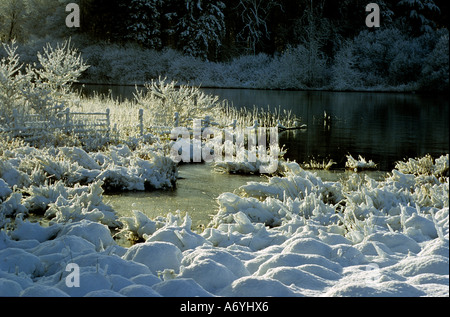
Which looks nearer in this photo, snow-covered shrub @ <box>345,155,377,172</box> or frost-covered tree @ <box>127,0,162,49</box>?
snow-covered shrub @ <box>345,155,377,172</box>

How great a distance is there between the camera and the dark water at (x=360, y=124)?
657 inches

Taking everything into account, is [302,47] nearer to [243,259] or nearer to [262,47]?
[262,47]

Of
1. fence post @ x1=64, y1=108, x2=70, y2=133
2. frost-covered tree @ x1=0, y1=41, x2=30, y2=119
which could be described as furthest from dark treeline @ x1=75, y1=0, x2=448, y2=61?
fence post @ x1=64, y1=108, x2=70, y2=133

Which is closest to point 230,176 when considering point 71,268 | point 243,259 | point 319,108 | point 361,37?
point 243,259

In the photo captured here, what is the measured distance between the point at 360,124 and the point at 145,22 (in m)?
23.7

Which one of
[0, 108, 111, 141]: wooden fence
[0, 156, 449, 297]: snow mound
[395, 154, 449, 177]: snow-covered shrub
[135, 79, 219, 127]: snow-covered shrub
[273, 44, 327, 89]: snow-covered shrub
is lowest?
[0, 156, 449, 297]: snow mound

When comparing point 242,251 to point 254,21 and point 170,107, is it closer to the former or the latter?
point 170,107

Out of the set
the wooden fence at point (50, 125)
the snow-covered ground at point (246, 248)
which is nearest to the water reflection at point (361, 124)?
the snow-covered ground at point (246, 248)

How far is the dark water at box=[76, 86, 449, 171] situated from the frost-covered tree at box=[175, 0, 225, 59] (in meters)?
5.87

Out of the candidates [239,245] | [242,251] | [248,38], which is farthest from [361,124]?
[248,38]

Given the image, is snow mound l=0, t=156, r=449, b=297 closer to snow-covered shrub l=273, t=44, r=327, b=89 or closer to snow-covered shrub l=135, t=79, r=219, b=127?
snow-covered shrub l=135, t=79, r=219, b=127

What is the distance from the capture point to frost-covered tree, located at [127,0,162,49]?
4184 centimetres

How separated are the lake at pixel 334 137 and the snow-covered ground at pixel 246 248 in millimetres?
1088

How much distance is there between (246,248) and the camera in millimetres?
6363
